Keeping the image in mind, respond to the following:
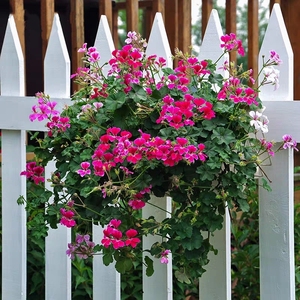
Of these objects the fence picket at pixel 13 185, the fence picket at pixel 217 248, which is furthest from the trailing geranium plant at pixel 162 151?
the fence picket at pixel 13 185

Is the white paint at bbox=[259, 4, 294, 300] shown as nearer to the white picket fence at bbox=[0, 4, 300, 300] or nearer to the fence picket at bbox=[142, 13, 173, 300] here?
the white picket fence at bbox=[0, 4, 300, 300]

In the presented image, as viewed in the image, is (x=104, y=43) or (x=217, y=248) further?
(x=104, y=43)

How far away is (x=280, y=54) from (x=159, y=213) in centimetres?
64

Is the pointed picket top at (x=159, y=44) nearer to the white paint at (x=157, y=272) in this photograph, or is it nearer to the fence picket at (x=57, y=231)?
the fence picket at (x=57, y=231)

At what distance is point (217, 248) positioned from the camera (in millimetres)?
2168

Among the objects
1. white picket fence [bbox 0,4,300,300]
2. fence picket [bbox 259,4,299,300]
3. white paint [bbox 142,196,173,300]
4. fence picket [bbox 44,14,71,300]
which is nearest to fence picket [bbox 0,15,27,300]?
white picket fence [bbox 0,4,300,300]

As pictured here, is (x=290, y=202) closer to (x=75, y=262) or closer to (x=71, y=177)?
(x=71, y=177)

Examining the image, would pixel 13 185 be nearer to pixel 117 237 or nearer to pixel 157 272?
pixel 157 272

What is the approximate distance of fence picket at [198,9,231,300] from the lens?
214 cm

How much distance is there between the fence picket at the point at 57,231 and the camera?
7.93 feet

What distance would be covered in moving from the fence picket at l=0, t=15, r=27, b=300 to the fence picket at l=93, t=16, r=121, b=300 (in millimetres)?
346

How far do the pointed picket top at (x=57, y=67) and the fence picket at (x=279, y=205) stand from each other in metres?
0.72

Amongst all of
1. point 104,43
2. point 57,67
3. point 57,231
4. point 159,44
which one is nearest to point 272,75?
point 159,44

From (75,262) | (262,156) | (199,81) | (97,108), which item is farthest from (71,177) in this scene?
(75,262)
